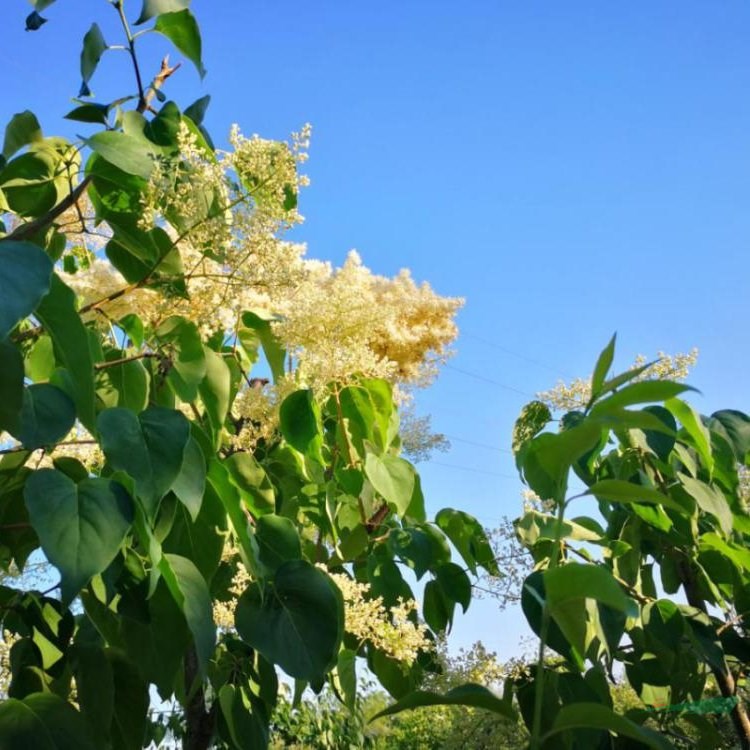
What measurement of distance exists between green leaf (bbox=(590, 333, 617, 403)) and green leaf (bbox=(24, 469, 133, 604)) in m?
0.38

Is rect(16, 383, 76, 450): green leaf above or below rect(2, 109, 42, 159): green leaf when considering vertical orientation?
below

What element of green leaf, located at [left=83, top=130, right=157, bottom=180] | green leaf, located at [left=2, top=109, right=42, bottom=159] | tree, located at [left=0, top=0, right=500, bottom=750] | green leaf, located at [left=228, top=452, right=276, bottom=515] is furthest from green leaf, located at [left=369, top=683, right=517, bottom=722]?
green leaf, located at [left=2, top=109, right=42, bottom=159]

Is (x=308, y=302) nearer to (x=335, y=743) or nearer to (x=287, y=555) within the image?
(x=287, y=555)

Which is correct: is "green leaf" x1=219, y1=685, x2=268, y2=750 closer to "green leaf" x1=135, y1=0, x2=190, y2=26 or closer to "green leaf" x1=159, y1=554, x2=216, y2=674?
"green leaf" x1=159, y1=554, x2=216, y2=674

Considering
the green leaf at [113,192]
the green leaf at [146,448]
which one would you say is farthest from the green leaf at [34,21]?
the green leaf at [146,448]

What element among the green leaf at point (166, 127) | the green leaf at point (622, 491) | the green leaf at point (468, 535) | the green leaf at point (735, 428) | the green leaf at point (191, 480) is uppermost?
the green leaf at point (735, 428)

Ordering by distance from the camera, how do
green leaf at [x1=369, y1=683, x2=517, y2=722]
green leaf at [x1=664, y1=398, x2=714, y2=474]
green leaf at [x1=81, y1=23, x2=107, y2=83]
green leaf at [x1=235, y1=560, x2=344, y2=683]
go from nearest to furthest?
green leaf at [x1=369, y1=683, x2=517, y2=722], green leaf at [x1=235, y1=560, x2=344, y2=683], green leaf at [x1=81, y1=23, x2=107, y2=83], green leaf at [x1=664, y1=398, x2=714, y2=474]

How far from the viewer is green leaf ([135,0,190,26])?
3.31 ft

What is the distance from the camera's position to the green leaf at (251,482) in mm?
1090

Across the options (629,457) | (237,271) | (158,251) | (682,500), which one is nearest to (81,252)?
Result: (158,251)

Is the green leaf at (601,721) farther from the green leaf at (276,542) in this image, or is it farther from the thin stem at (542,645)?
the green leaf at (276,542)

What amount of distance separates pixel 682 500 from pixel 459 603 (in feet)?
1.36

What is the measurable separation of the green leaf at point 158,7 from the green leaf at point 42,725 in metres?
0.69

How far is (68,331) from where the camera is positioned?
782mm
